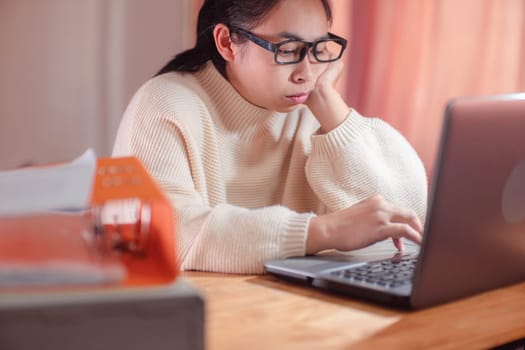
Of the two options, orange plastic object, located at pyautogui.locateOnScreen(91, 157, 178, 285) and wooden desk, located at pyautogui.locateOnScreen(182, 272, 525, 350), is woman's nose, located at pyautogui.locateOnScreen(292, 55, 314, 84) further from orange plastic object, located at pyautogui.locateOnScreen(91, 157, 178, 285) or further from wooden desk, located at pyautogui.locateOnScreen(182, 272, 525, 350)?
orange plastic object, located at pyautogui.locateOnScreen(91, 157, 178, 285)

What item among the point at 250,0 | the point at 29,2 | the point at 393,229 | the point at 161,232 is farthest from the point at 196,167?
the point at 29,2

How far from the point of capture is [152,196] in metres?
0.81

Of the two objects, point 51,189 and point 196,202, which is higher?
point 51,189

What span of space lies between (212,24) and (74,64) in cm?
149

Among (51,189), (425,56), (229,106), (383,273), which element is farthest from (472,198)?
(425,56)

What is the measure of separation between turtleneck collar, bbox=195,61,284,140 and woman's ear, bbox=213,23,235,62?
51mm

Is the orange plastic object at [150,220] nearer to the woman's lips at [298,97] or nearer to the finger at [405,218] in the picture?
the finger at [405,218]

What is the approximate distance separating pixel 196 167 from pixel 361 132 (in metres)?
0.34

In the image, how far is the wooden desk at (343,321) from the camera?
2.93 feet

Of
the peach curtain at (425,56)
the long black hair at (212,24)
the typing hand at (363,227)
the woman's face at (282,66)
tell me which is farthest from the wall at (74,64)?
the typing hand at (363,227)

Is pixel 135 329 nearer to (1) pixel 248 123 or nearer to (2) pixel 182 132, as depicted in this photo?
(2) pixel 182 132

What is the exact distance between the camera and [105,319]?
0.68 m

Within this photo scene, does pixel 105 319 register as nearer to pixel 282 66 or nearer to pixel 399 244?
pixel 399 244

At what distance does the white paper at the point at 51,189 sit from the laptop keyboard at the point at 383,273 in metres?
0.42
